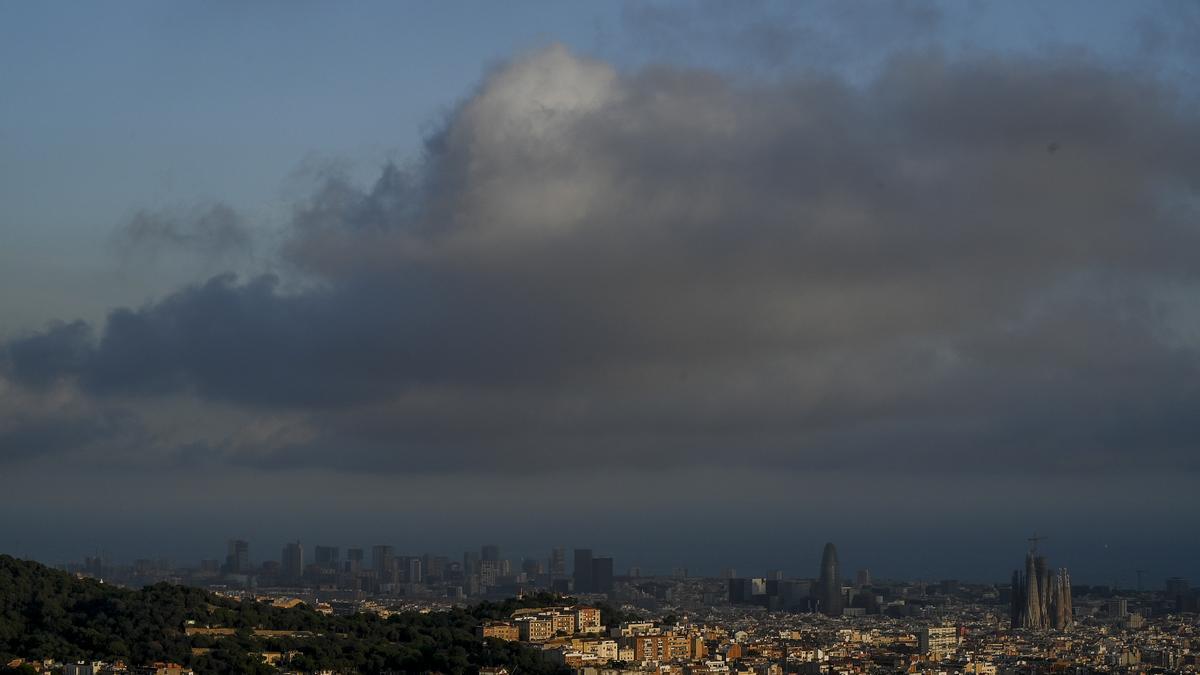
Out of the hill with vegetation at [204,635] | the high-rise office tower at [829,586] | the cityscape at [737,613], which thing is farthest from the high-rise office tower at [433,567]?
the hill with vegetation at [204,635]

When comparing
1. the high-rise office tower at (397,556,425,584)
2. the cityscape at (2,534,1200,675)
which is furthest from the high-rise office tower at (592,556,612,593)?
the high-rise office tower at (397,556,425,584)

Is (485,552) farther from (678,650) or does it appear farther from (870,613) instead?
(678,650)

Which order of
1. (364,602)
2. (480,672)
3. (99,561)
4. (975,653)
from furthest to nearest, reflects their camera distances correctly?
(99,561)
(364,602)
(975,653)
(480,672)

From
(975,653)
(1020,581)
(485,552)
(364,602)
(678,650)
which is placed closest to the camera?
(678,650)

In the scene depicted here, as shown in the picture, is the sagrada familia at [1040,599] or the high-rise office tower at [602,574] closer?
the sagrada familia at [1040,599]

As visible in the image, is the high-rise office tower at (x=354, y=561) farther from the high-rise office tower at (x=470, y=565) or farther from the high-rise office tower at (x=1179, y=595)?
the high-rise office tower at (x=1179, y=595)

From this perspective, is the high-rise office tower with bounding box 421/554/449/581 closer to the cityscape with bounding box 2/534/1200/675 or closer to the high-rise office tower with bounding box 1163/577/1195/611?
the cityscape with bounding box 2/534/1200/675

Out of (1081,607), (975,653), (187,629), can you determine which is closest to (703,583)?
(1081,607)
